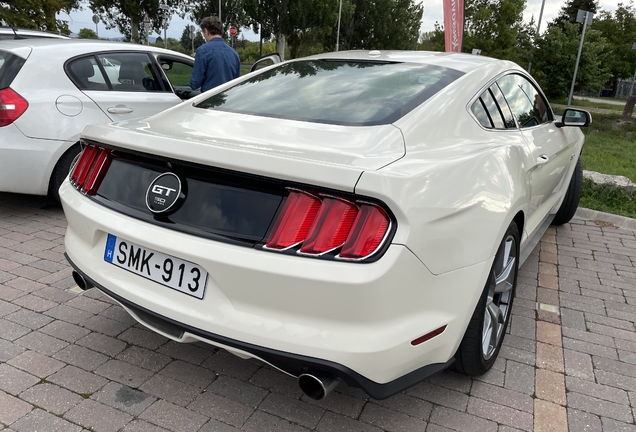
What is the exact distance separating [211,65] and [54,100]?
5.46 feet

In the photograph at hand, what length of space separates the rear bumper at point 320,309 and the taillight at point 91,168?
16.8 inches

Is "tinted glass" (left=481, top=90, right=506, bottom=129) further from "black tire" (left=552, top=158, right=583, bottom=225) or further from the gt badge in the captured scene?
"black tire" (left=552, top=158, right=583, bottom=225)

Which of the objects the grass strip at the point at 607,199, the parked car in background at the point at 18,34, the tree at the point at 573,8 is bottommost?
the grass strip at the point at 607,199

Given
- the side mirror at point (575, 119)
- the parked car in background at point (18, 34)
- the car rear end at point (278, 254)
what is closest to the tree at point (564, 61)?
the side mirror at point (575, 119)

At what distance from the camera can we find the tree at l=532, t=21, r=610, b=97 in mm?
17562

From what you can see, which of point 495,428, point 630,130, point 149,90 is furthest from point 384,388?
point 630,130

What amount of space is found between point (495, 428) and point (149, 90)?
437 centimetres

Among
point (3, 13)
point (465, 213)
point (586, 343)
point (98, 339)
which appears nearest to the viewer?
point (465, 213)

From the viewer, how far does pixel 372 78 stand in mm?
2750

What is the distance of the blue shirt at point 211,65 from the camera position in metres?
5.46

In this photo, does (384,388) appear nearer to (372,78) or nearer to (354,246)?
(354,246)

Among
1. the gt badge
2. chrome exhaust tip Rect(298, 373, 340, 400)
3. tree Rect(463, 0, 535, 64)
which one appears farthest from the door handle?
tree Rect(463, 0, 535, 64)

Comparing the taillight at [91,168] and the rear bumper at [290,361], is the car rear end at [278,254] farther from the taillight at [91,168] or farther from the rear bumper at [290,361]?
the taillight at [91,168]

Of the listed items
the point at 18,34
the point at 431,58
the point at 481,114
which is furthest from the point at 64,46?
the point at 481,114
